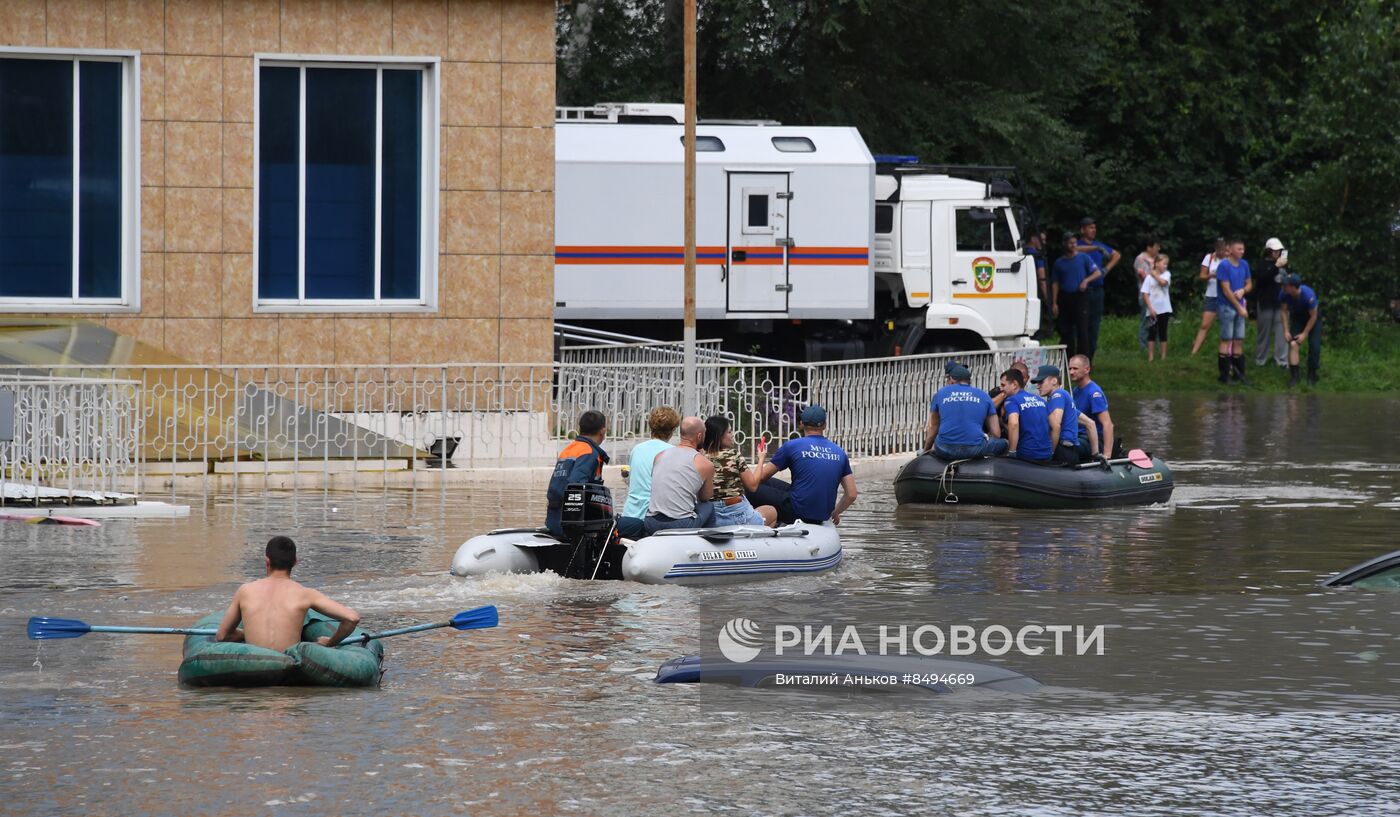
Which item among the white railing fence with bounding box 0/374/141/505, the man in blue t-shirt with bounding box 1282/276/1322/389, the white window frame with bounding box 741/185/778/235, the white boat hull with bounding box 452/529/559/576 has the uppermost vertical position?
the white window frame with bounding box 741/185/778/235

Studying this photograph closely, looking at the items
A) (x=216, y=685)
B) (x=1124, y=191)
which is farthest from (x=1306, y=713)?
(x=1124, y=191)

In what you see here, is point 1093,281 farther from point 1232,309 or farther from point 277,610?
point 277,610

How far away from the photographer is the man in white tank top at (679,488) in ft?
50.0

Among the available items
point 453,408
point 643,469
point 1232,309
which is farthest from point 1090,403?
point 1232,309

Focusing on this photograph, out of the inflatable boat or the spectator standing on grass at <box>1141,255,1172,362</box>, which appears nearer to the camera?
the inflatable boat

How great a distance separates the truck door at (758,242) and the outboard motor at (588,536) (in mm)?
13965

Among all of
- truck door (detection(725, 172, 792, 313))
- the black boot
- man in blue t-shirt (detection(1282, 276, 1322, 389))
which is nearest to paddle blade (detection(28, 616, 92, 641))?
truck door (detection(725, 172, 792, 313))

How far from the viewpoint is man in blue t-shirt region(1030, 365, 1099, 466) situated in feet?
66.2

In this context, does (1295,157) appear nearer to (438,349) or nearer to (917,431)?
(917,431)

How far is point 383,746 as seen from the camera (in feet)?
30.9

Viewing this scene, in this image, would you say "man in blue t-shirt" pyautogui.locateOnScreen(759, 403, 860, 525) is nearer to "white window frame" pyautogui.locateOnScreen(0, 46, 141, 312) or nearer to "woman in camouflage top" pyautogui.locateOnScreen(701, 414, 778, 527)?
"woman in camouflage top" pyautogui.locateOnScreen(701, 414, 778, 527)

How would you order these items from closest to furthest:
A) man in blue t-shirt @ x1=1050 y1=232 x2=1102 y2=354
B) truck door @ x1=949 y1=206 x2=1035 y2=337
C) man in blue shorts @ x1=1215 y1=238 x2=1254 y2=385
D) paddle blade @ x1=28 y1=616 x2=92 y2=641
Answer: paddle blade @ x1=28 y1=616 x2=92 y2=641 → truck door @ x1=949 y1=206 x2=1035 y2=337 → man in blue t-shirt @ x1=1050 y1=232 x2=1102 y2=354 → man in blue shorts @ x1=1215 y1=238 x2=1254 y2=385

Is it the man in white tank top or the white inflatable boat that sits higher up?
the man in white tank top

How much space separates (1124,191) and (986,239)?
700 inches
